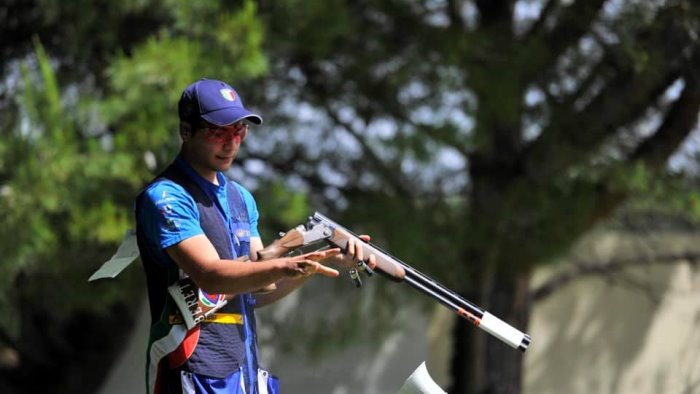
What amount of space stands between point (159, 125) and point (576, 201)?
2.74 metres

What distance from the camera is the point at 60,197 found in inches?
195

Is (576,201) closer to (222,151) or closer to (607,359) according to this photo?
(607,359)

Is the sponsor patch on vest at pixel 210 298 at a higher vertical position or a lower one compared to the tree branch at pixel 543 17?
lower

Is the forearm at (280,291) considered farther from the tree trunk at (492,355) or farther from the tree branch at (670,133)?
the tree trunk at (492,355)

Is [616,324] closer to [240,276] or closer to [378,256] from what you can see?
[378,256]

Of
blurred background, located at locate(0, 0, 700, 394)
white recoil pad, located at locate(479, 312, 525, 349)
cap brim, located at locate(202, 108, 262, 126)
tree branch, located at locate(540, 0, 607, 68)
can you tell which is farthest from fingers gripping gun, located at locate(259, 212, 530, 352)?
tree branch, located at locate(540, 0, 607, 68)

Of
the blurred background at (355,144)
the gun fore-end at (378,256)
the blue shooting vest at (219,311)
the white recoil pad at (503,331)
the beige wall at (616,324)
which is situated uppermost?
the beige wall at (616,324)

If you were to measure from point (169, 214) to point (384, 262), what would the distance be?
513 millimetres

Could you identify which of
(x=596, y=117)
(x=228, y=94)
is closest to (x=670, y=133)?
(x=596, y=117)

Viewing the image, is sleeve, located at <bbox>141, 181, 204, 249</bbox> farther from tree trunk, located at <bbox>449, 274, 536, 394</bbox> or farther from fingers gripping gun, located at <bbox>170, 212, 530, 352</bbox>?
tree trunk, located at <bbox>449, 274, 536, 394</bbox>

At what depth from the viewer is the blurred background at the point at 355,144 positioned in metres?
5.06

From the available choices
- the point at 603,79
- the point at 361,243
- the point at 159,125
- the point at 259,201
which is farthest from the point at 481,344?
the point at 361,243

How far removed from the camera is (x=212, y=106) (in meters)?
2.40

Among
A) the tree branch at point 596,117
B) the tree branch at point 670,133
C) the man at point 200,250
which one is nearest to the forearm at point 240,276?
the man at point 200,250
